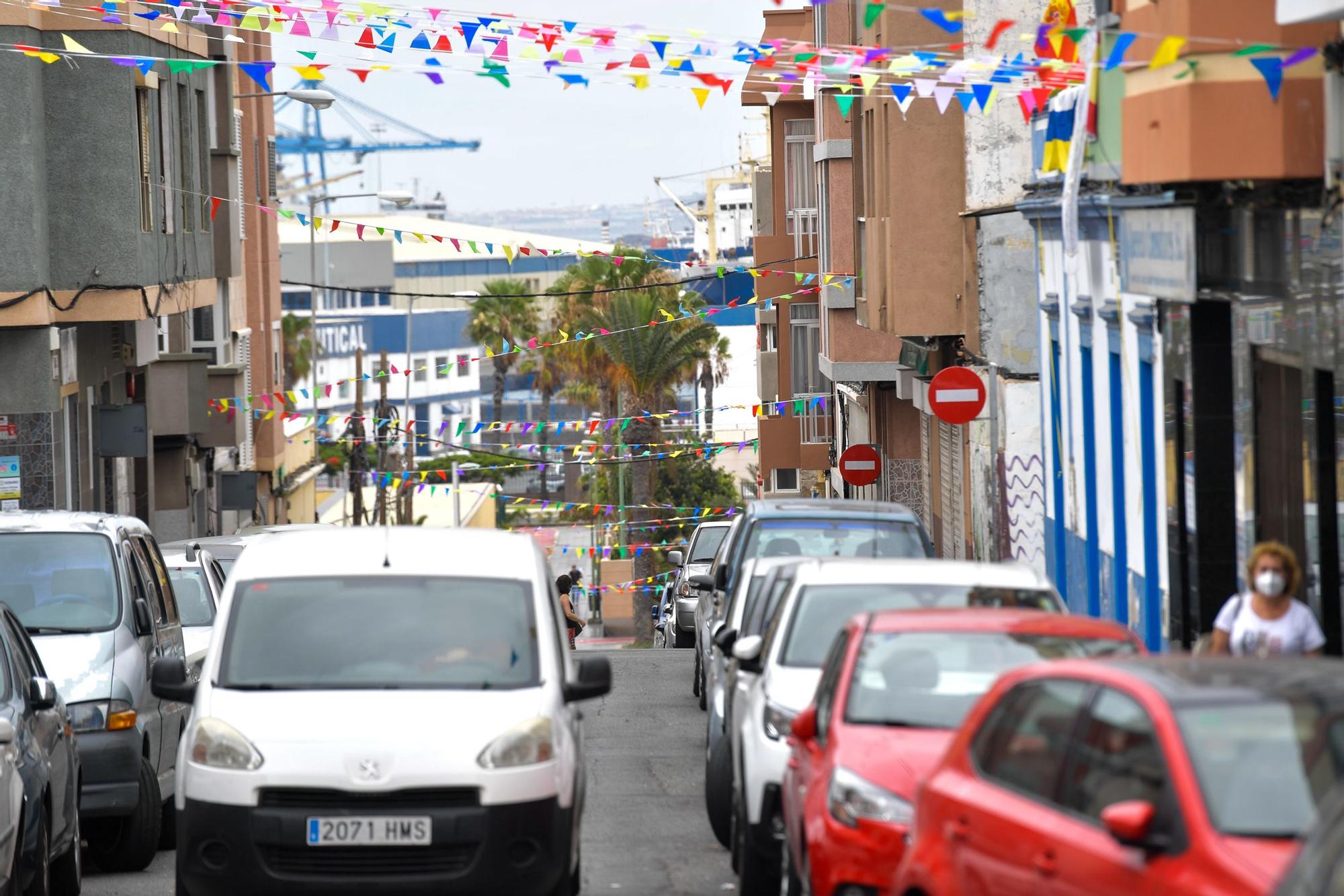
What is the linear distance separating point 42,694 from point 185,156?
21.5m

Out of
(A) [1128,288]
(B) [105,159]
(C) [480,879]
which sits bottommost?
(C) [480,879]

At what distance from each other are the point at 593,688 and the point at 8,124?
1714 cm

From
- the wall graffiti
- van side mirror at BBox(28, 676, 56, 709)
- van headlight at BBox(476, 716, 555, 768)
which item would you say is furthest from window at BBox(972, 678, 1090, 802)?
the wall graffiti

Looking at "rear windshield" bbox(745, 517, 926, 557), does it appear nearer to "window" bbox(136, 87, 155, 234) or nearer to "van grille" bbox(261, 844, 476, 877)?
"van grille" bbox(261, 844, 476, 877)

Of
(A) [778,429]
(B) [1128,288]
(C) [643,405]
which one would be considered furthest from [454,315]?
(B) [1128,288]

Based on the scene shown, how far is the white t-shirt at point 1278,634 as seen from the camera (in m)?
9.66

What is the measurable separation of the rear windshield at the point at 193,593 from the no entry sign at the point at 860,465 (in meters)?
11.6

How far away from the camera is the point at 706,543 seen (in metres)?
28.1

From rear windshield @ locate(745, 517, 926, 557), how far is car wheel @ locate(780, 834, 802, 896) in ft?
21.9

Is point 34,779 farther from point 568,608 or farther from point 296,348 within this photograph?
point 296,348

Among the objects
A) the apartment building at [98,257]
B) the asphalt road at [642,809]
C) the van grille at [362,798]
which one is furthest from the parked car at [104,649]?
the apartment building at [98,257]

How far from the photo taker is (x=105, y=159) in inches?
995

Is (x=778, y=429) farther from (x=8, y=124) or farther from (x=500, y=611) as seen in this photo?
(x=500, y=611)

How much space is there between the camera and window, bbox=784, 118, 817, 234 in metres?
41.7
